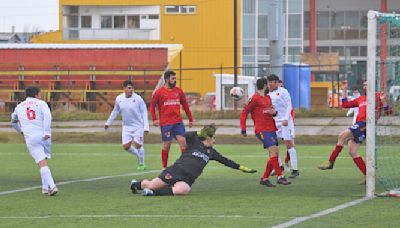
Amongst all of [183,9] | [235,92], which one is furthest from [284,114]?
[183,9]

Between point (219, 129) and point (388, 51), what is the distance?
18352mm

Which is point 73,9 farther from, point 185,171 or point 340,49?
point 185,171

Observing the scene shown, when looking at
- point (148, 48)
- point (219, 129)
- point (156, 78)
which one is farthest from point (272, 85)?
point (148, 48)

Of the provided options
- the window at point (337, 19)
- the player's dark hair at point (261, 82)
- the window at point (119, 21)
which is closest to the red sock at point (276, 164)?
the player's dark hair at point (261, 82)

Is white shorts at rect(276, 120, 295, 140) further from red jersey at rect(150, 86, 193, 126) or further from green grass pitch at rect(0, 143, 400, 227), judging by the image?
red jersey at rect(150, 86, 193, 126)

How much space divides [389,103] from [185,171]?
5.78m

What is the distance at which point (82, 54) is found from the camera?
193ft

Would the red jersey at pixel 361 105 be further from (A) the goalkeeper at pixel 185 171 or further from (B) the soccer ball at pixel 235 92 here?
(B) the soccer ball at pixel 235 92

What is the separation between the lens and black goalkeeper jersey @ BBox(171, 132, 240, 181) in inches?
634

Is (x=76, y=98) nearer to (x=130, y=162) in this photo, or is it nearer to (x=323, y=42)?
(x=130, y=162)

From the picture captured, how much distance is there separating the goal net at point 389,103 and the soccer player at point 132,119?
5565 millimetres

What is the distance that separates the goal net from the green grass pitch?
0.55 m

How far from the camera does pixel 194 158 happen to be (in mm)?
16203

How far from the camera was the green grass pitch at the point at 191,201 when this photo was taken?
12859 millimetres
